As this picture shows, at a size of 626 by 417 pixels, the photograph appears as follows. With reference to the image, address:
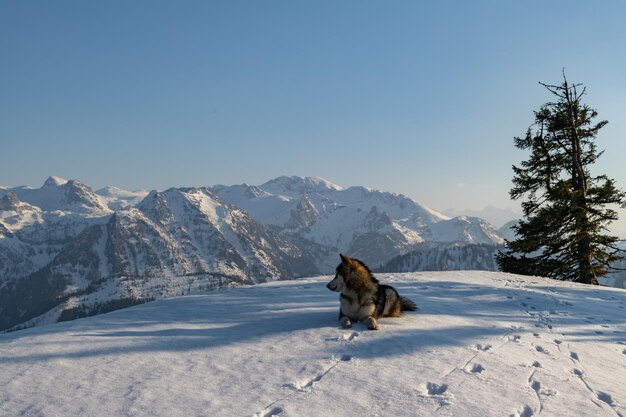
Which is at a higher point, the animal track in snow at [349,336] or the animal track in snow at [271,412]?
the animal track in snow at [349,336]

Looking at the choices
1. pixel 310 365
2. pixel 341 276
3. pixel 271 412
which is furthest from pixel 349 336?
pixel 271 412

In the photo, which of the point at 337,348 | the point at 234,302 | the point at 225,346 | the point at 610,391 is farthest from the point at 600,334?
the point at 234,302

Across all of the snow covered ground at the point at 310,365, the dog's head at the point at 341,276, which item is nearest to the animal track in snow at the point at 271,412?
the snow covered ground at the point at 310,365

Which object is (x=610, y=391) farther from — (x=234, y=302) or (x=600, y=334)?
(x=234, y=302)

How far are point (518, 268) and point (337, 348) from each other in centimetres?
2467

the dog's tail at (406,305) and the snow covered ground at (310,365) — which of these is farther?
the dog's tail at (406,305)

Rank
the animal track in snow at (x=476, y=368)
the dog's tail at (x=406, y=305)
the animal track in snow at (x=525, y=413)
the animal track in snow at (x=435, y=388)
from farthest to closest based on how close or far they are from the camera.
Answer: the dog's tail at (x=406, y=305) < the animal track in snow at (x=476, y=368) < the animal track in snow at (x=435, y=388) < the animal track in snow at (x=525, y=413)

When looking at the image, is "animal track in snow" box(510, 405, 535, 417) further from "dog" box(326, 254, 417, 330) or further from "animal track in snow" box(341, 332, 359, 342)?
"dog" box(326, 254, 417, 330)

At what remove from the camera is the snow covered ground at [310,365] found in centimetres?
551

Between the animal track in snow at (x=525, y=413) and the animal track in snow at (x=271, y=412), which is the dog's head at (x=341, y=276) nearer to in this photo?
the animal track in snow at (x=271, y=412)

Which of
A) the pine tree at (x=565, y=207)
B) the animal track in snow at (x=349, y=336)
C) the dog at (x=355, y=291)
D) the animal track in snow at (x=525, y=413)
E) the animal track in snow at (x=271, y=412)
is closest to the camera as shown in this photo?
the animal track in snow at (x=271, y=412)

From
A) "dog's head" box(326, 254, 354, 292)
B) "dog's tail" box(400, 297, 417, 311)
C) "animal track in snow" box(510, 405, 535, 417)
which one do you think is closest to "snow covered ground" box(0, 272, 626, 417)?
"animal track in snow" box(510, 405, 535, 417)

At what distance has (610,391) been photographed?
6457 mm

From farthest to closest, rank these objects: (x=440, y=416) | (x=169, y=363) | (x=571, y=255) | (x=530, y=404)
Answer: (x=571, y=255), (x=169, y=363), (x=530, y=404), (x=440, y=416)
